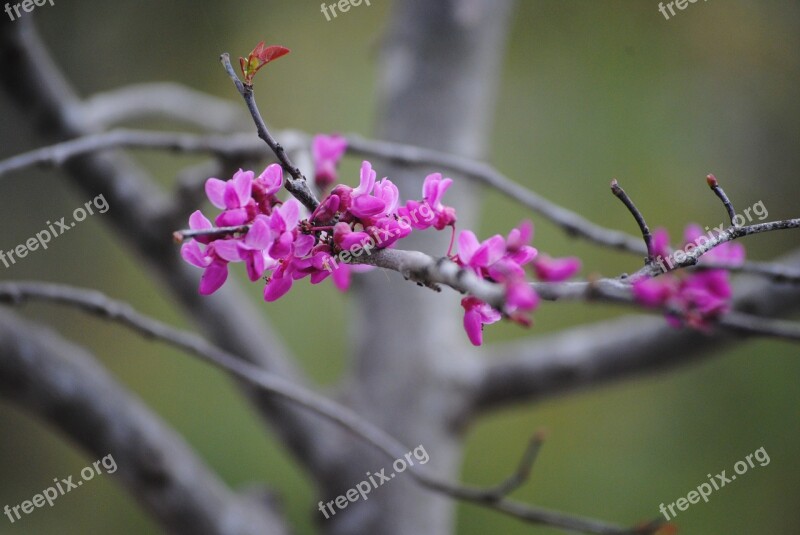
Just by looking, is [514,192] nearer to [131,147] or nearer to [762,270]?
[762,270]

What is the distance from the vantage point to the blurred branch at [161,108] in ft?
3.73

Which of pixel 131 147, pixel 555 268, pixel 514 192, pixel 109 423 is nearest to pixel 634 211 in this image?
pixel 555 268

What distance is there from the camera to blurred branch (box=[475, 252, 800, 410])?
3.35ft

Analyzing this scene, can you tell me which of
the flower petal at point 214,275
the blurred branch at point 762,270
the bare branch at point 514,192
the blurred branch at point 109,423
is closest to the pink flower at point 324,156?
the bare branch at point 514,192

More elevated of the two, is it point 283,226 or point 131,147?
point 131,147

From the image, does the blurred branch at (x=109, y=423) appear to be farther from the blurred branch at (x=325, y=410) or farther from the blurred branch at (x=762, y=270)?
the blurred branch at (x=762, y=270)

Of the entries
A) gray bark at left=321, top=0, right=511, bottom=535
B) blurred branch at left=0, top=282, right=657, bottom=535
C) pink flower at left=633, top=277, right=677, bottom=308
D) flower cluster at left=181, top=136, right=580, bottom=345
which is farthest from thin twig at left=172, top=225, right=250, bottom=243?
gray bark at left=321, top=0, right=511, bottom=535

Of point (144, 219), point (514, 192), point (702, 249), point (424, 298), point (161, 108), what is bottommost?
point (702, 249)

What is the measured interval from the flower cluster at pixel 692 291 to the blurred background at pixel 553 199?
1.42m

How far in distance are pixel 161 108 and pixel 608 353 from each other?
3.17 feet

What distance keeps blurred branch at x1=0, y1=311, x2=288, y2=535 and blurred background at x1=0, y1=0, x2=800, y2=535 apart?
115 centimetres

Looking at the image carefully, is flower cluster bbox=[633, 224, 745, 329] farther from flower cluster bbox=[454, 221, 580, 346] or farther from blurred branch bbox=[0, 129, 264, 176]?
→ blurred branch bbox=[0, 129, 264, 176]

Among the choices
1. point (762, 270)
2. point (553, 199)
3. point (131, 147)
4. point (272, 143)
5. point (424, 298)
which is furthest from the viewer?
point (553, 199)

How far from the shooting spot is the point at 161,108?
3.99ft
